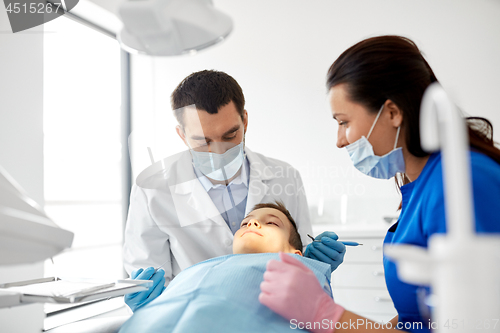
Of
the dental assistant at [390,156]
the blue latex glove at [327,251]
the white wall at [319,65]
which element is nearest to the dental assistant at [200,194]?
the blue latex glove at [327,251]

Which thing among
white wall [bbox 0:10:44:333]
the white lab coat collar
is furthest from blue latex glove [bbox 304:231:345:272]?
white wall [bbox 0:10:44:333]

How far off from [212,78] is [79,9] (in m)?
1.94

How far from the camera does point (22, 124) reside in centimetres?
225

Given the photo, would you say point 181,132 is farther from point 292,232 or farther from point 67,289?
point 67,289

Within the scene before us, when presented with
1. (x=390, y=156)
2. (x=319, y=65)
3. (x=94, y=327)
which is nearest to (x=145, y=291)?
(x=94, y=327)

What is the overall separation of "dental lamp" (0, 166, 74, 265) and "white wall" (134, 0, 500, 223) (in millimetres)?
2359

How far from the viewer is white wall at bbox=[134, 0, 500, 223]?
9.86 ft

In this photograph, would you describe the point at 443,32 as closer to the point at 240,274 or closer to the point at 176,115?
the point at 176,115

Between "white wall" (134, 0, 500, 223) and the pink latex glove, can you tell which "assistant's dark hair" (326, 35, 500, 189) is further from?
"white wall" (134, 0, 500, 223)

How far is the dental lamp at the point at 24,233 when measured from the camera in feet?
2.14

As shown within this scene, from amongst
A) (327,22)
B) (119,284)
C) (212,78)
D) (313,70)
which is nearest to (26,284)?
(119,284)

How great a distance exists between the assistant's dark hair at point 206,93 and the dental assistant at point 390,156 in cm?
52

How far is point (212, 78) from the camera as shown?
5.19ft

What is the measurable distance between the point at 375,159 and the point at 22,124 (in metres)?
2.12
